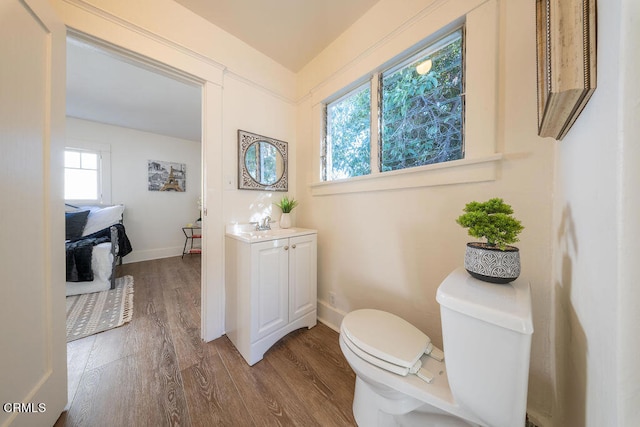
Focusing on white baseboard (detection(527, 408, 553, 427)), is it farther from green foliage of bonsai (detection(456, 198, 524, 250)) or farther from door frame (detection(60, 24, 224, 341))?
door frame (detection(60, 24, 224, 341))

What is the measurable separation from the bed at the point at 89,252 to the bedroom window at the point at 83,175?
19.3 inches

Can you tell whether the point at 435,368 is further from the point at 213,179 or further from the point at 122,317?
the point at 122,317

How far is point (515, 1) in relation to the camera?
0.90 m

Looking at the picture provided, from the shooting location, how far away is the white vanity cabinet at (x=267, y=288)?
4.33ft

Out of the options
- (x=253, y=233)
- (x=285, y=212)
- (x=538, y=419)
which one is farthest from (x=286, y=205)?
(x=538, y=419)

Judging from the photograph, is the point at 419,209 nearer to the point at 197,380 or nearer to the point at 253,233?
the point at 253,233

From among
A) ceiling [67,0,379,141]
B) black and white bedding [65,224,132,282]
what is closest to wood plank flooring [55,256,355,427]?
black and white bedding [65,224,132,282]

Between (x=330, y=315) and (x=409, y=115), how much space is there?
166cm

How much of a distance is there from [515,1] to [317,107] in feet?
4.33

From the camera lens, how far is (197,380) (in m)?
1.17

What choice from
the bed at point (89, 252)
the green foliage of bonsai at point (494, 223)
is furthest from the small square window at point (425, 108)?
the bed at point (89, 252)

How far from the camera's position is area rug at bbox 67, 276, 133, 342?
1.63 m

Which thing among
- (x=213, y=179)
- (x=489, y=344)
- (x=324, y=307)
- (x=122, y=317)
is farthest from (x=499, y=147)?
(x=122, y=317)

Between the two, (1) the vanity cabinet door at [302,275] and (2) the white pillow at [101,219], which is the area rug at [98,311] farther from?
(1) the vanity cabinet door at [302,275]
